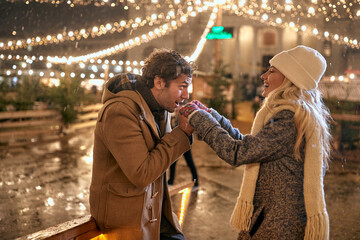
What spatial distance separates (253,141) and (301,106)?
0.33 m

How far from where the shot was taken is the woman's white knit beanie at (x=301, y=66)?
84.6 inches

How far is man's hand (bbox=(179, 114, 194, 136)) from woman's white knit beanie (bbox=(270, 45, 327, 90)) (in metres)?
0.59

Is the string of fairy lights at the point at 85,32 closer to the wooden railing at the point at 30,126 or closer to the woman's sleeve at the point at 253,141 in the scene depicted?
the wooden railing at the point at 30,126

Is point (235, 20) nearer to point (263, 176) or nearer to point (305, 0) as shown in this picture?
point (305, 0)

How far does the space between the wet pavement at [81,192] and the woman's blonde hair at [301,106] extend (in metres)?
3.04

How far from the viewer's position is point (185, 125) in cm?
218

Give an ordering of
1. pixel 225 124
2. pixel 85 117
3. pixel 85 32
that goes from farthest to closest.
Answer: pixel 85 117 < pixel 85 32 < pixel 225 124

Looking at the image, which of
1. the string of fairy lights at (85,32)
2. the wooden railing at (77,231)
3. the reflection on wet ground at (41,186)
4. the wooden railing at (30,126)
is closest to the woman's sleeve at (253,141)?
the wooden railing at (77,231)

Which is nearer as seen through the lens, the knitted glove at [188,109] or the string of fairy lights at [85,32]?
the knitted glove at [188,109]

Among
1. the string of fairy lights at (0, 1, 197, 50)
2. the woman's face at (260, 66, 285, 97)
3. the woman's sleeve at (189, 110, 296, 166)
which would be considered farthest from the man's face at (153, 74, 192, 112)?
the string of fairy lights at (0, 1, 197, 50)

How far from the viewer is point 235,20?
30.1 m

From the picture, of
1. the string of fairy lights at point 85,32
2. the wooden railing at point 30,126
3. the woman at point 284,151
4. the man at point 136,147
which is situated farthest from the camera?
the wooden railing at point 30,126

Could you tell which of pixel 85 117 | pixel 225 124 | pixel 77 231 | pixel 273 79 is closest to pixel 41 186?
pixel 77 231

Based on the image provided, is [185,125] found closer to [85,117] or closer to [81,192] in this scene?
[81,192]
